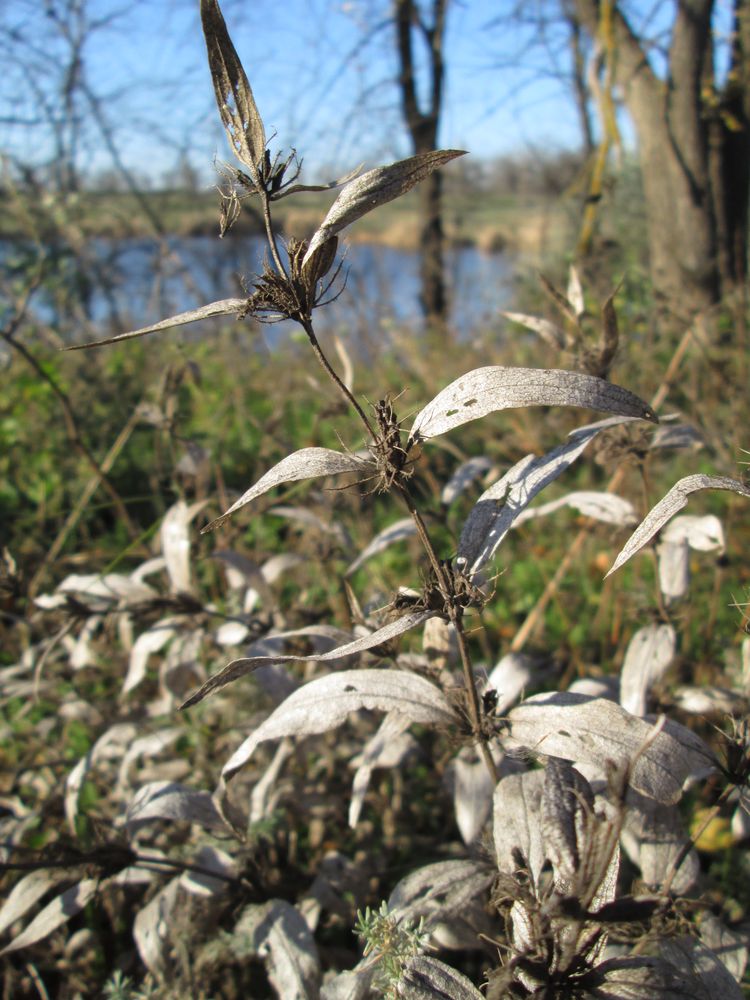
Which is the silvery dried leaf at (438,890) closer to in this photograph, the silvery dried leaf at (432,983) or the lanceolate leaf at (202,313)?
the silvery dried leaf at (432,983)

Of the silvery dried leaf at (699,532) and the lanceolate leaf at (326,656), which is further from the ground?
the lanceolate leaf at (326,656)

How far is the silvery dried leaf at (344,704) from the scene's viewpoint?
39.4 inches

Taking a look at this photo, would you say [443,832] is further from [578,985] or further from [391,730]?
[578,985]

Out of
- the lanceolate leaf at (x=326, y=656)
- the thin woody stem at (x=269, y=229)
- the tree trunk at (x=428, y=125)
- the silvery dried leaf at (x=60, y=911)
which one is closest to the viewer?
the thin woody stem at (x=269, y=229)

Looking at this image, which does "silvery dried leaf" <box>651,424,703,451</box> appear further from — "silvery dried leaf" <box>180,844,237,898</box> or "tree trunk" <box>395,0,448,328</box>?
"tree trunk" <box>395,0,448,328</box>

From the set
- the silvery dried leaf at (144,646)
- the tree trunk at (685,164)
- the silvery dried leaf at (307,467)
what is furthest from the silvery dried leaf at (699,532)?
the tree trunk at (685,164)

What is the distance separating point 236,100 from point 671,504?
25.0 inches

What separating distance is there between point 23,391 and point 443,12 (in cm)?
584

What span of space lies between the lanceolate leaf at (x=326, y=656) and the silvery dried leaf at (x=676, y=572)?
0.81m

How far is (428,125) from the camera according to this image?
26.5ft

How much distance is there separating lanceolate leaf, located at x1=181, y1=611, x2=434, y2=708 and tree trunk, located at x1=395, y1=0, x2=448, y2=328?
659cm

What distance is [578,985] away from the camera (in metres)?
0.86

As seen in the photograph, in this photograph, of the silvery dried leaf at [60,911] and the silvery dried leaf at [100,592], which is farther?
the silvery dried leaf at [100,592]

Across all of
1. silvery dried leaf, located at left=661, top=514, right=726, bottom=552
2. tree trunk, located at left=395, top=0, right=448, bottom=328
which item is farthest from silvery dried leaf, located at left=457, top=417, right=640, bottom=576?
tree trunk, located at left=395, top=0, right=448, bottom=328
